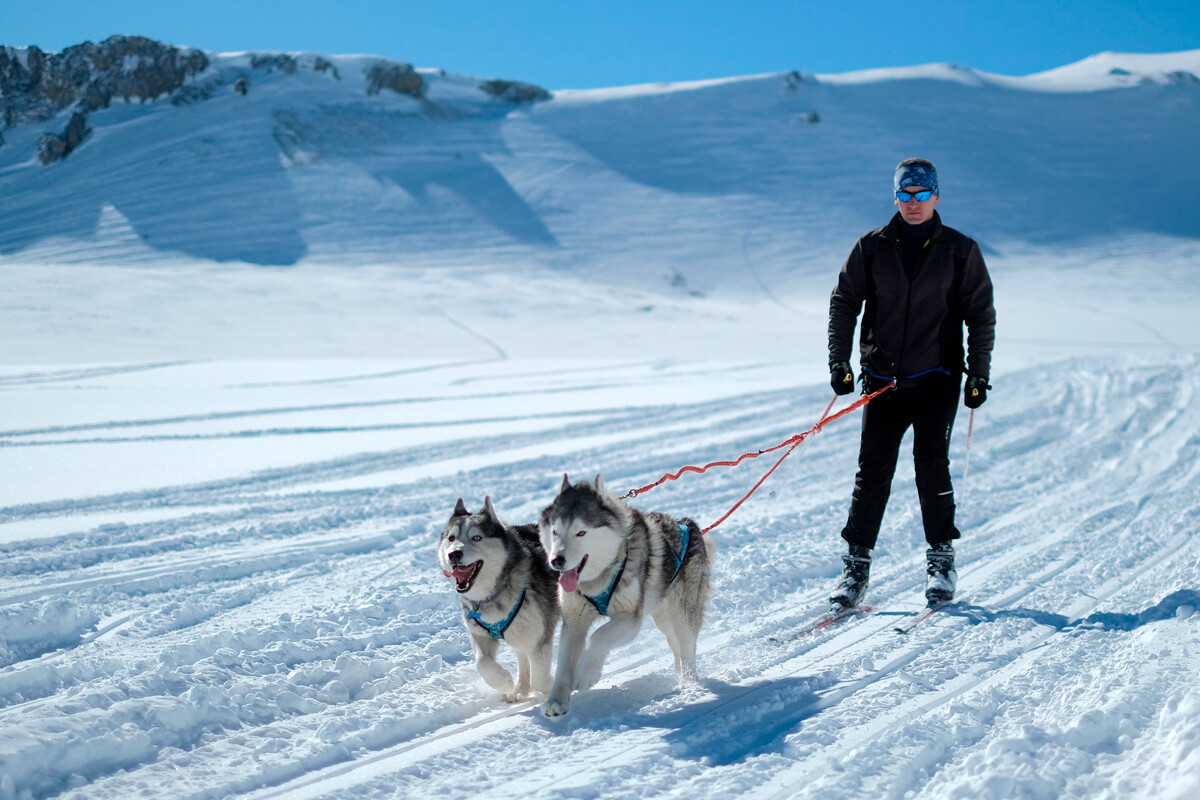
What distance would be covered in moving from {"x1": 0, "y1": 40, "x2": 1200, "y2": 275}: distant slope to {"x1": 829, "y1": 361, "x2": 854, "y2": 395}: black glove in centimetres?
3391

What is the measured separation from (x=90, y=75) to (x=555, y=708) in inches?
2601

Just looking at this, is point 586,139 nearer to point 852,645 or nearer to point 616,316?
point 616,316

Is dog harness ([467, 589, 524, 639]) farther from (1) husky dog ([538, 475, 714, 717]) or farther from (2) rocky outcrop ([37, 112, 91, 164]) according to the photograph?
(2) rocky outcrop ([37, 112, 91, 164])

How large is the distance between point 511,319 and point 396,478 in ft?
63.2

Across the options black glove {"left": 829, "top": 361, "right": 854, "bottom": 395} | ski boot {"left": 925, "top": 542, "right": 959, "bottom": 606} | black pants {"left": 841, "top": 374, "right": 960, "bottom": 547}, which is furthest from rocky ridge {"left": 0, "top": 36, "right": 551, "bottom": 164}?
ski boot {"left": 925, "top": 542, "right": 959, "bottom": 606}

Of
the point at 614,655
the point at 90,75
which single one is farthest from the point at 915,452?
the point at 90,75

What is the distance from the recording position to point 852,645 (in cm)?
377

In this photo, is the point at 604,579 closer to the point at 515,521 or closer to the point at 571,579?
the point at 571,579

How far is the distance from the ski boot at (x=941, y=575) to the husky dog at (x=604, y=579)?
1483mm

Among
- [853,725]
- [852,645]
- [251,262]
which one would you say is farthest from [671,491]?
[251,262]

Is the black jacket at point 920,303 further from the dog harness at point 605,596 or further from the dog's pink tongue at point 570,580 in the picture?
the dog's pink tongue at point 570,580

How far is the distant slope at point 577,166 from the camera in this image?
4088cm

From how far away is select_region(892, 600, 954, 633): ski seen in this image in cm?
390

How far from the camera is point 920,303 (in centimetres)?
410
